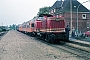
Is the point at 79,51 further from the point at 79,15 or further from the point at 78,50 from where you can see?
the point at 79,15

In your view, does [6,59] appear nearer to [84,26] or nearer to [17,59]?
[17,59]

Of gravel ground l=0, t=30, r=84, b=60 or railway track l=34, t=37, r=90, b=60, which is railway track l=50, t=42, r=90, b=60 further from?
gravel ground l=0, t=30, r=84, b=60

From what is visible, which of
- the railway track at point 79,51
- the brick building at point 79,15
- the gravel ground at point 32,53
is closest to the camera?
the gravel ground at point 32,53

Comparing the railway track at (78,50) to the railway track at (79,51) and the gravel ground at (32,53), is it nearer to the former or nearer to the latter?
the railway track at (79,51)

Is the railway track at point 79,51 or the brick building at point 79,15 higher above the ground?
the brick building at point 79,15

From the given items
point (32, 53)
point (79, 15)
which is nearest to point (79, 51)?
point (32, 53)

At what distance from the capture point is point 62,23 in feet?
74.8

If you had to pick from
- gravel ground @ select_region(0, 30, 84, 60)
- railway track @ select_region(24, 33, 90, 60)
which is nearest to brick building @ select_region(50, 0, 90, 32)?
railway track @ select_region(24, 33, 90, 60)

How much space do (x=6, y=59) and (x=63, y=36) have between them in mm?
11464

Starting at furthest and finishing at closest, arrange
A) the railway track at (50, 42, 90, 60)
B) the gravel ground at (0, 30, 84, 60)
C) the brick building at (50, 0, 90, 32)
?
the brick building at (50, 0, 90, 32)
the railway track at (50, 42, 90, 60)
the gravel ground at (0, 30, 84, 60)

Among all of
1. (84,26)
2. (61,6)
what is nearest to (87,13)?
(84,26)

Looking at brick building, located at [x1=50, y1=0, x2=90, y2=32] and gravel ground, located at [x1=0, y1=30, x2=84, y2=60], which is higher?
brick building, located at [x1=50, y1=0, x2=90, y2=32]

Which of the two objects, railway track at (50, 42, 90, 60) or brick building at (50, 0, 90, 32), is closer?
railway track at (50, 42, 90, 60)

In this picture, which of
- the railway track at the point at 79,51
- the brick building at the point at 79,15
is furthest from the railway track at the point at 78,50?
the brick building at the point at 79,15
